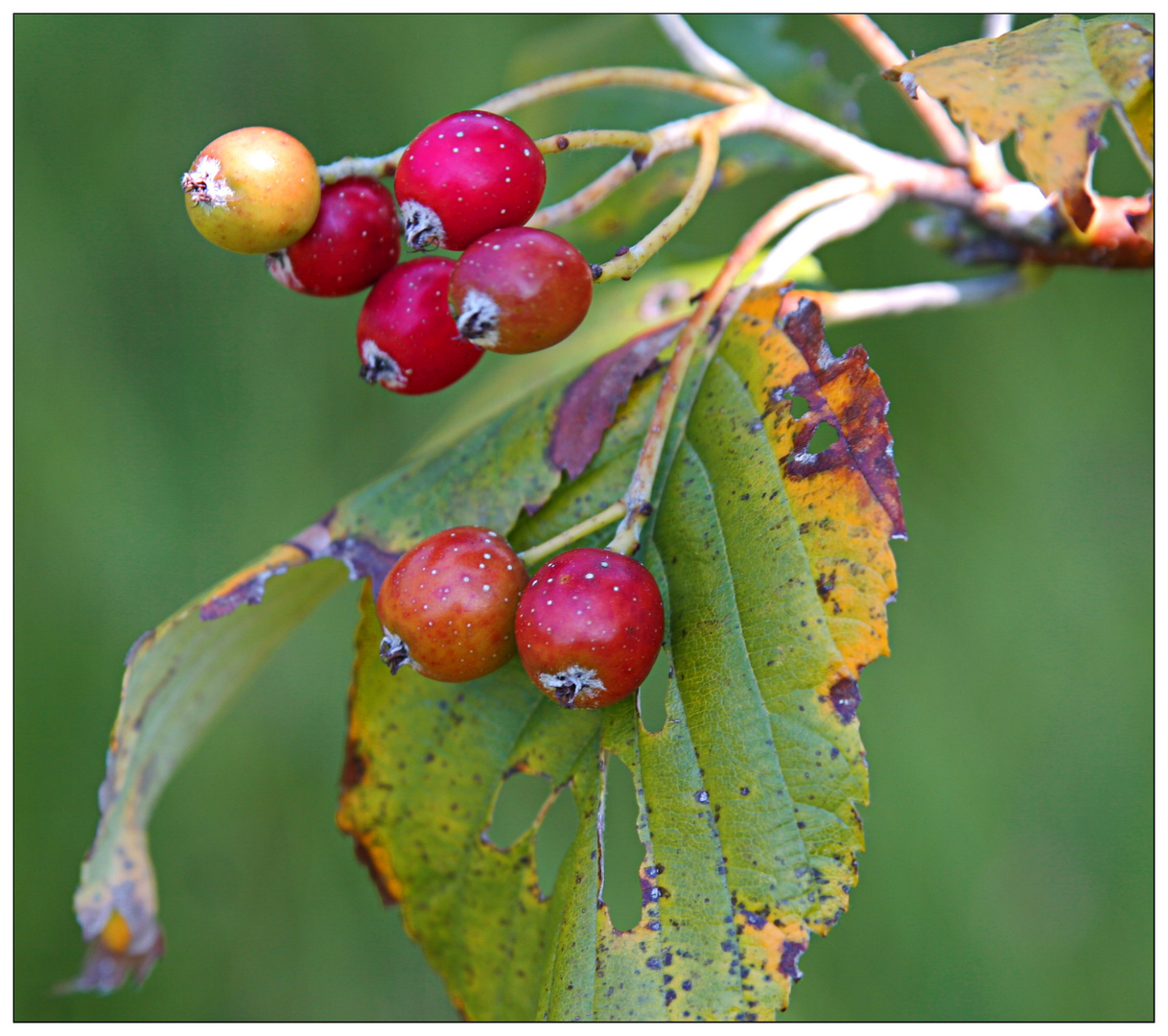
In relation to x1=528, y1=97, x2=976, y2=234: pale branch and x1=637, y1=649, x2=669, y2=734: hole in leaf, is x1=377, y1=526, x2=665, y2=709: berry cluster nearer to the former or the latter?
x1=528, y1=97, x2=976, y2=234: pale branch

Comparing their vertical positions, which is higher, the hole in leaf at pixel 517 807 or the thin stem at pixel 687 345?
the thin stem at pixel 687 345

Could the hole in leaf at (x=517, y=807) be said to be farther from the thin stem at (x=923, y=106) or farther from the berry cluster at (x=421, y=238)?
the thin stem at (x=923, y=106)

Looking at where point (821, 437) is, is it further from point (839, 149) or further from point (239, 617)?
point (239, 617)

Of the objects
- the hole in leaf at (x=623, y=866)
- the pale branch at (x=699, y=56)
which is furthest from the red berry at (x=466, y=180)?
the hole in leaf at (x=623, y=866)

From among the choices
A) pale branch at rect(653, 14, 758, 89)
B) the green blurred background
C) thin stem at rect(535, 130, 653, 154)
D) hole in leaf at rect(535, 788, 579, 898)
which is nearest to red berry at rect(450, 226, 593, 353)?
thin stem at rect(535, 130, 653, 154)

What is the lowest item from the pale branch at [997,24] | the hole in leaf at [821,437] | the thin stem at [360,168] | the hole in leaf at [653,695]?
the hole in leaf at [653,695]
